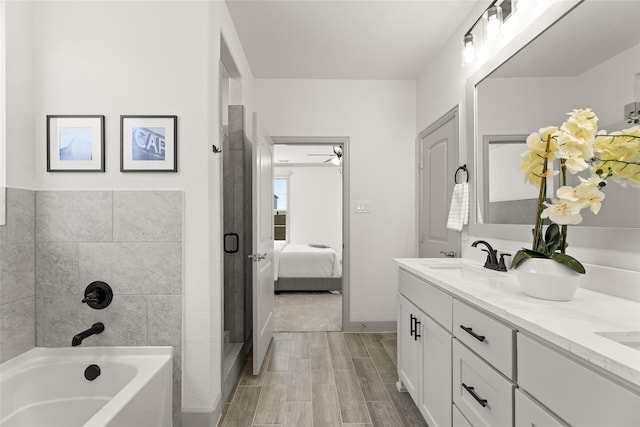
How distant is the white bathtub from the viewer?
1582 millimetres

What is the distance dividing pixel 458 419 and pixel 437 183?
2059mm

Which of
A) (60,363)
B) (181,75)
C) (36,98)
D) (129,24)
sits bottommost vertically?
(60,363)

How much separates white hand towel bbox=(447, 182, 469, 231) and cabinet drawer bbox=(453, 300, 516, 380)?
106cm

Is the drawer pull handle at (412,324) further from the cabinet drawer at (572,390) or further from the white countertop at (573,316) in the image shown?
the cabinet drawer at (572,390)

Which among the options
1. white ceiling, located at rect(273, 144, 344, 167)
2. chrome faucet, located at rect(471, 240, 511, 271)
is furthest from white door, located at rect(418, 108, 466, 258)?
white ceiling, located at rect(273, 144, 344, 167)

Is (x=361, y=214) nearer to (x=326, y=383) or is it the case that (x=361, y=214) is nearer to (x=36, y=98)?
(x=326, y=383)

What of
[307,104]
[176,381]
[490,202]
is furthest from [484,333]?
[307,104]

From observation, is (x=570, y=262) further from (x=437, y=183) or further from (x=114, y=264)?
(x=114, y=264)

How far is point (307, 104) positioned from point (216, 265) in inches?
87.2

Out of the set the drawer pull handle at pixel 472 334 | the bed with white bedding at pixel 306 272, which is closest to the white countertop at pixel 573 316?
the drawer pull handle at pixel 472 334

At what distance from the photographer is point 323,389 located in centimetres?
235

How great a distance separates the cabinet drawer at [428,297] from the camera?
1.59m

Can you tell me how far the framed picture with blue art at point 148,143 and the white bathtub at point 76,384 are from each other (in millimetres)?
1030

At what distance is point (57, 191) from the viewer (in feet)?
5.96
